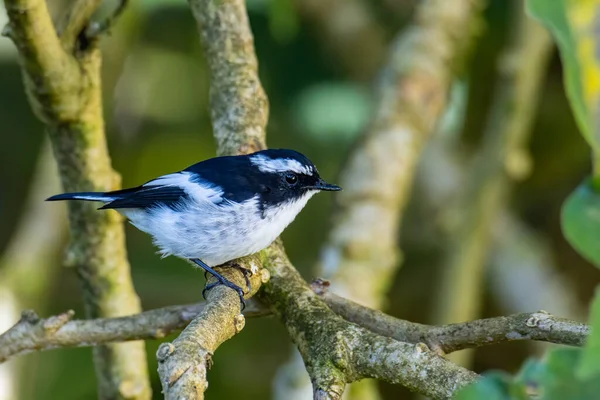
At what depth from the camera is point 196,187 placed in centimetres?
271

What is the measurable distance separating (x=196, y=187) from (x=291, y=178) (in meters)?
0.33

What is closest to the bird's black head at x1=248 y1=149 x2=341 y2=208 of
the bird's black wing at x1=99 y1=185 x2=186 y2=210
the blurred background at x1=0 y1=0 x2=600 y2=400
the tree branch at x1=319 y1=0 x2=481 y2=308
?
the bird's black wing at x1=99 y1=185 x2=186 y2=210

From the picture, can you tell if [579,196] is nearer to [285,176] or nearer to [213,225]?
[213,225]

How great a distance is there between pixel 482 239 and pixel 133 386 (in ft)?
6.62

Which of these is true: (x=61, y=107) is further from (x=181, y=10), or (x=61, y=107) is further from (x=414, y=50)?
(x=181, y=10)

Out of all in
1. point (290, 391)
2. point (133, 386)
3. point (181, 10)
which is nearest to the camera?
point (133, 386)

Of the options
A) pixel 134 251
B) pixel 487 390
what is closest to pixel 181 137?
pixel 134 251

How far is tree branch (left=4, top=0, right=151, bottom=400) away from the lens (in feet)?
7.19

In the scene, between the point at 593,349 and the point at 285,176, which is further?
the point at 285,176

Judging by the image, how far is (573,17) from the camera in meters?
0.71

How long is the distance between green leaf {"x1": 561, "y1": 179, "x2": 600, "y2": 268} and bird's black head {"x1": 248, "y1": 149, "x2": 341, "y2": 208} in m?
1.86

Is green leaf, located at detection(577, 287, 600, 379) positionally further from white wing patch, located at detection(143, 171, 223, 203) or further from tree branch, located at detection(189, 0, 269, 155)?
white wing patch, located at detection(143, 171, 223, 203)

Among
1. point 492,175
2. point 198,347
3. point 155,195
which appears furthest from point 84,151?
point 492,175

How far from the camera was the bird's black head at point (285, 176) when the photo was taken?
103 inches
